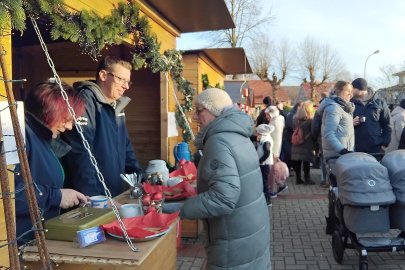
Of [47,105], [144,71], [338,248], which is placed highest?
[144,71]

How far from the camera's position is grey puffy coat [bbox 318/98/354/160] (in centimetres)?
446

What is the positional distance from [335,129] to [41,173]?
3.33 m

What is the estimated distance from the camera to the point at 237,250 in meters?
2.28

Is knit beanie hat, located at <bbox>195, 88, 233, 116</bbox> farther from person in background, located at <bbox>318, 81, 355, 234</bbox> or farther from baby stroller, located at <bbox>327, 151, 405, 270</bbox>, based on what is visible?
person in background, located at <bbox>318, 81, 355, 234</bbox>

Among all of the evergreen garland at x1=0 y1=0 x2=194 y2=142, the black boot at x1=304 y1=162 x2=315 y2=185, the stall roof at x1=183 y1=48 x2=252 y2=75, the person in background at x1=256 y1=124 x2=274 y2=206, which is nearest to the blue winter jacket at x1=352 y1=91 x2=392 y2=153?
the person in background at x1=256 y1=124 x2=274 y2=206

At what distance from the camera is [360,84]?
4.96 meters

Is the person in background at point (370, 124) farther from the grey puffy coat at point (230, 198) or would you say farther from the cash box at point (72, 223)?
the cash box at point (72, 223)

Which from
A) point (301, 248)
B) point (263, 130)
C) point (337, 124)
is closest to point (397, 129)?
point (263, 130)

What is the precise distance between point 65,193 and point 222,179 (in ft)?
2.89

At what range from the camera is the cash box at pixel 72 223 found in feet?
6.33

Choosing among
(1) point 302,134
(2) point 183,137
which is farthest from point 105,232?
(1) point 302,134

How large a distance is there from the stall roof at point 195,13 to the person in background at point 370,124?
2.02 meters

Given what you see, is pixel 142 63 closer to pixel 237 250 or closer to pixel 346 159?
pixel 346 159

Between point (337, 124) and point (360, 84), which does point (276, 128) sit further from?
point (337, 124)
